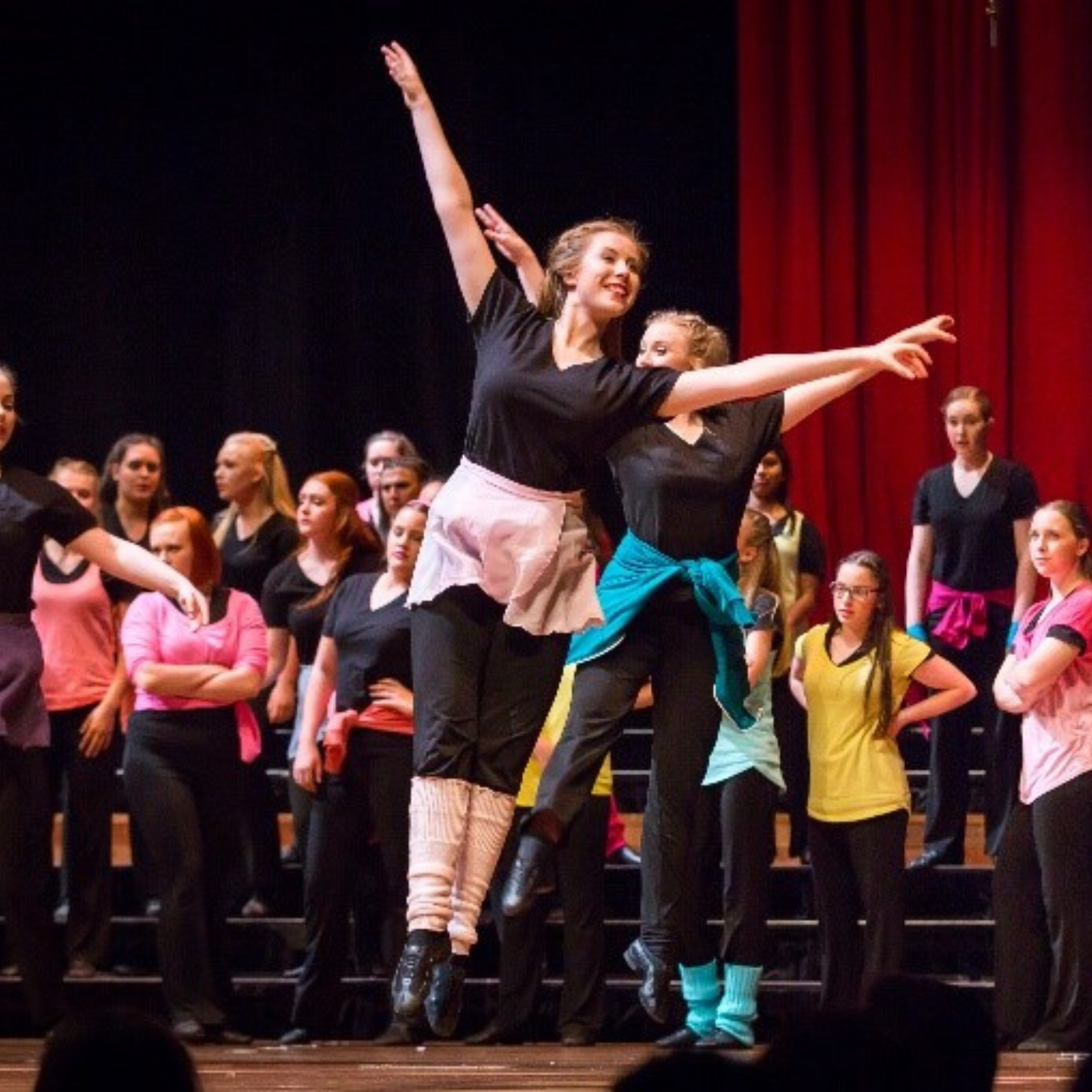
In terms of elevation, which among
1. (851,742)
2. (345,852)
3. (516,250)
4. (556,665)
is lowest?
(345,852)

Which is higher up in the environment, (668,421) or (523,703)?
(668,421)

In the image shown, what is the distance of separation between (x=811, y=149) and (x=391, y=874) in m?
→ 4.53

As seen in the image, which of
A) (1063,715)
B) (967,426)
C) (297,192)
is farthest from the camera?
(297,192)

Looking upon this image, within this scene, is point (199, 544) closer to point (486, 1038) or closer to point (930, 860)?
point (486, 1038)

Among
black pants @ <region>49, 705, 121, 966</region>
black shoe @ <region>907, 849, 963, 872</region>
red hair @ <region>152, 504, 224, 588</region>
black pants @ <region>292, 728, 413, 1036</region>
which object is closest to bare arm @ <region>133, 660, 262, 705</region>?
red hair @ <region>152, 504, 224, 588</region>

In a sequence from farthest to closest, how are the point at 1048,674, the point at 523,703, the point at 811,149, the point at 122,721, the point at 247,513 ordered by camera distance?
the point at 811,149 < the point at 247,513 < the point at 122,721 < the point at 1048,674 < the point at 523,703

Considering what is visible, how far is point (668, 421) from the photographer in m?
5.49

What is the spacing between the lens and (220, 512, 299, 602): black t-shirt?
8461mm

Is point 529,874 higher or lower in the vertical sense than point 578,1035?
higher

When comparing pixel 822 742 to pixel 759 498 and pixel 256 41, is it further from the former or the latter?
pixel 256 41

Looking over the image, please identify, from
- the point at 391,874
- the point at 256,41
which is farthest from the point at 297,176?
the point at 391,874

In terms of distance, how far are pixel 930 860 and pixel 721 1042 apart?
159 centimetres

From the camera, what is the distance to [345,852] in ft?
24.0

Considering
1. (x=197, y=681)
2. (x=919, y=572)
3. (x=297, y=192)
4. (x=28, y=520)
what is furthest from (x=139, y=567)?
(x=297, y=192)
